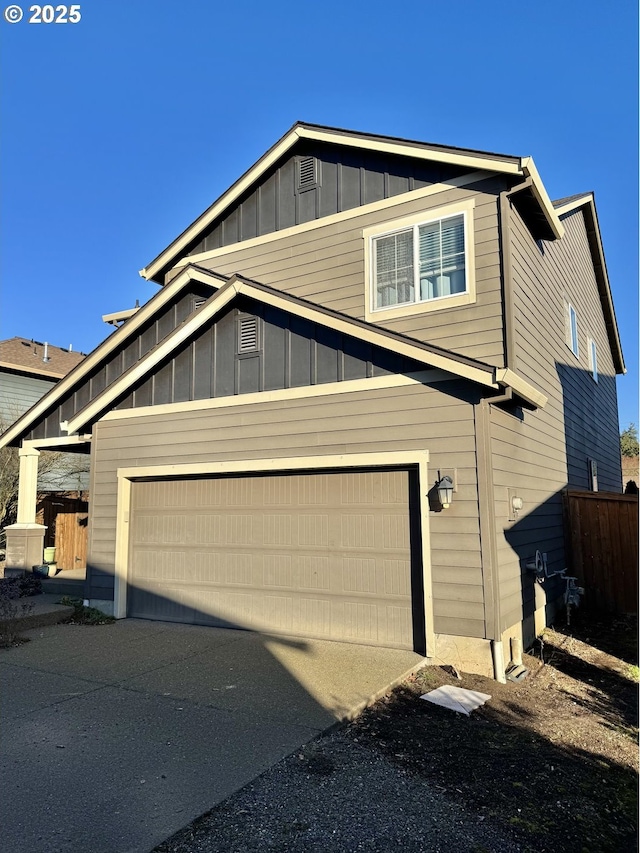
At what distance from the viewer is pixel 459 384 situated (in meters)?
6.52

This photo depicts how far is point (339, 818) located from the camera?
3.17 meters

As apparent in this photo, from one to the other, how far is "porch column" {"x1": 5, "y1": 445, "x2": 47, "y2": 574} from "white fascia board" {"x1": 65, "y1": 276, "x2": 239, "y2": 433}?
7.48 feet

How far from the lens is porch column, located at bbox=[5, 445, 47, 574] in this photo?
439 inches

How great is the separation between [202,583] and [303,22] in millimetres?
8462

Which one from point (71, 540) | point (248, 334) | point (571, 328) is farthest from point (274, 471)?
point (71, 540)

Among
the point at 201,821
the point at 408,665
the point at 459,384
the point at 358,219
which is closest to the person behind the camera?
the point at 201,821

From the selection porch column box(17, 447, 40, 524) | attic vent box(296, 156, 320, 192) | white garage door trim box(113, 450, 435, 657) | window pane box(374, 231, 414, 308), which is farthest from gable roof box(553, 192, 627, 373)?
porch column box(17, 447, 40, 524)

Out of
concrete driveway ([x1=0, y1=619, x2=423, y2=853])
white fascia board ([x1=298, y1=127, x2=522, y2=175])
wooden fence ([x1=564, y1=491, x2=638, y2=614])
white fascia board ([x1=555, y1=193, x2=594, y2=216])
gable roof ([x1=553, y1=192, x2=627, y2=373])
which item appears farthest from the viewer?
gable roof ([x1=553, y1=192, x2=627, y2=373])

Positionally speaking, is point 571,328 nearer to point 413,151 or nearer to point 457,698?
point 413,151

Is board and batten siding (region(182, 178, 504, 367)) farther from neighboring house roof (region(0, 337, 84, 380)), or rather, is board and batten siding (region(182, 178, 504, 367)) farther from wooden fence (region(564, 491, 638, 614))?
neighboring house roof (region(0, 337, 84, 380))

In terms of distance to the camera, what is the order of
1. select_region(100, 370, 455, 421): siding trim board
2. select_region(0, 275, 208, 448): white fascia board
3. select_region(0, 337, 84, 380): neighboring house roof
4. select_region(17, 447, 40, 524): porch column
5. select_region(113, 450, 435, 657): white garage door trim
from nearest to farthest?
select_region(113, 450, 435, 657): white garage door trim < select_region(100, 370, 455, 421): siding trim board < select_region(0, 275, 208, 448): white fascia board < select_region(17, 447, 40, 524): porch column < select_region(0, 337, 84, 380): neighboring house roof

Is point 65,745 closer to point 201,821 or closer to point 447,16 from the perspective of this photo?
point 201,821

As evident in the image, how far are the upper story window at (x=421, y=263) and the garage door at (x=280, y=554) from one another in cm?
263

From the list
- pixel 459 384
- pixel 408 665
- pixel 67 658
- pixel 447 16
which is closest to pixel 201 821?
pixel 408 665
